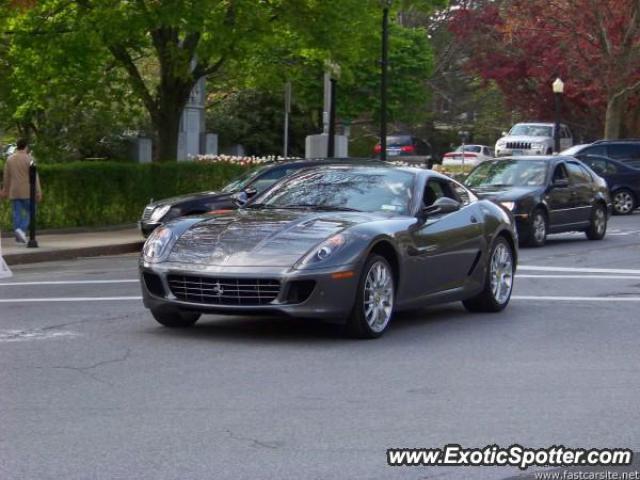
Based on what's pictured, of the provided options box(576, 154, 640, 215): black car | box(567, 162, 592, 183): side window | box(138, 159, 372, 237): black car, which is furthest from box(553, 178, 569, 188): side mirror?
box(576, 154, 640, 215): black car

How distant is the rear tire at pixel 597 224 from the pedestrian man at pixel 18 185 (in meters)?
9.47

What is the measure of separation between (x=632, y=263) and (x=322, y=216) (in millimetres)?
8846

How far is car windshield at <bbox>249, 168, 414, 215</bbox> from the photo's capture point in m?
11.6

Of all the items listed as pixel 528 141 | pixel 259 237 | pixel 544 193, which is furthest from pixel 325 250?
pixel 528 141

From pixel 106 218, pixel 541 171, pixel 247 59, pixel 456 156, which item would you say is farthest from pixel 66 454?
pixel 456 156

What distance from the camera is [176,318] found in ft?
36.9

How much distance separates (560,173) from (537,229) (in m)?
1.61

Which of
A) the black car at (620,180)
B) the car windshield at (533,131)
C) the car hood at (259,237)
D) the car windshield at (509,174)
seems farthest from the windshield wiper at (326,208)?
the car windshield at (533,131)

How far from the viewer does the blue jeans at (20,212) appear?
20984mm

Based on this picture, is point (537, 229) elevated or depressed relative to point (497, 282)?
depressed

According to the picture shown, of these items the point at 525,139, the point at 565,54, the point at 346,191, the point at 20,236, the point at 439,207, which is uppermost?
the point at 565,54

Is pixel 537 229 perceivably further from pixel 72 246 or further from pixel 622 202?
pixel 622 202

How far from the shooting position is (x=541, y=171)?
2247 centimetres

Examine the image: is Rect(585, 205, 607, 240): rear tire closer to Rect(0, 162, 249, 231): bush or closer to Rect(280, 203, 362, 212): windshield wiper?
Rect(0, 162, 249, 231): bush
